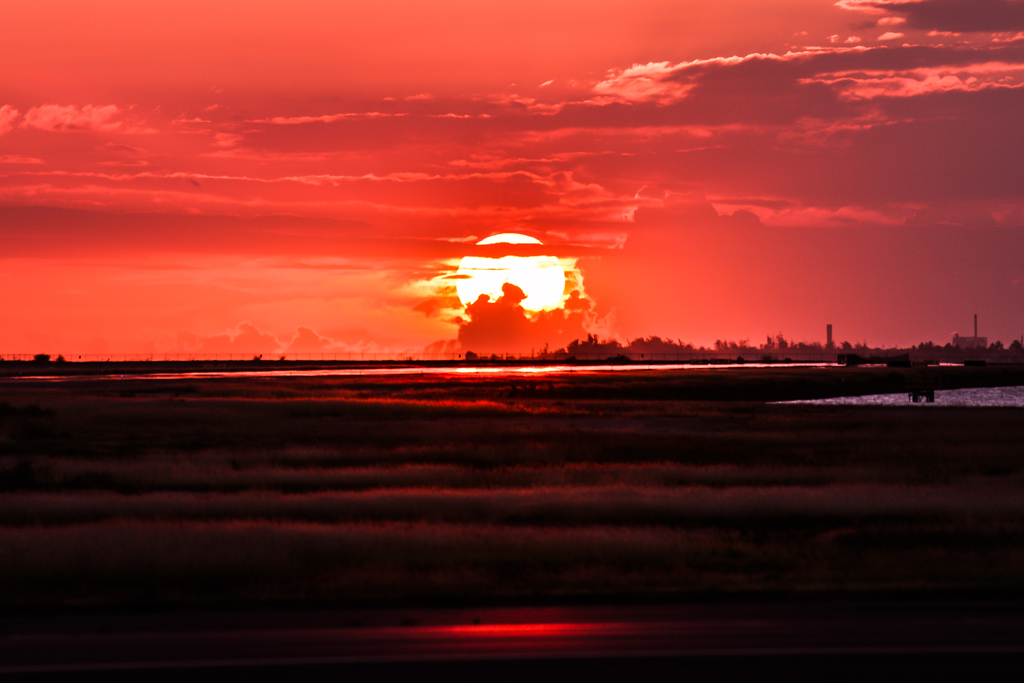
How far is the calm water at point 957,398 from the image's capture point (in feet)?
336

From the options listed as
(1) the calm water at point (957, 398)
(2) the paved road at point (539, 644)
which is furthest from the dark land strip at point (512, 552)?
(1) the calm water at point (957, 398)

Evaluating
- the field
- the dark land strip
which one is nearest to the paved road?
the dark land strip

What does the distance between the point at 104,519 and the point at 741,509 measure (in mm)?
19396

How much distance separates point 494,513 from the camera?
2652 cm

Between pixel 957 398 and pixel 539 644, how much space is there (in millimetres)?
123187

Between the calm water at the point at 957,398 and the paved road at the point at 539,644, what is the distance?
88663mm

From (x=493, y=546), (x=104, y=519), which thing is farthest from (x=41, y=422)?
(x=493, y=546)

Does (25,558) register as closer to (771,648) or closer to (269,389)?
(771,648)

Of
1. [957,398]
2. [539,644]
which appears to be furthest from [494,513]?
[957,398]

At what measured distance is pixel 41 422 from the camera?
58469mm

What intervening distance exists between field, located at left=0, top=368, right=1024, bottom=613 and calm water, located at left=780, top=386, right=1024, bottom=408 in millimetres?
43895

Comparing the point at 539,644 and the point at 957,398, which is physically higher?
the point at 539,644

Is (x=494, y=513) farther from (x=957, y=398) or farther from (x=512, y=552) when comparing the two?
(x=957, y=398)

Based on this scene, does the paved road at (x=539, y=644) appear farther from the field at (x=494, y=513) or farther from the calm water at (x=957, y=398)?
the calm water at (x=957, y=398)
